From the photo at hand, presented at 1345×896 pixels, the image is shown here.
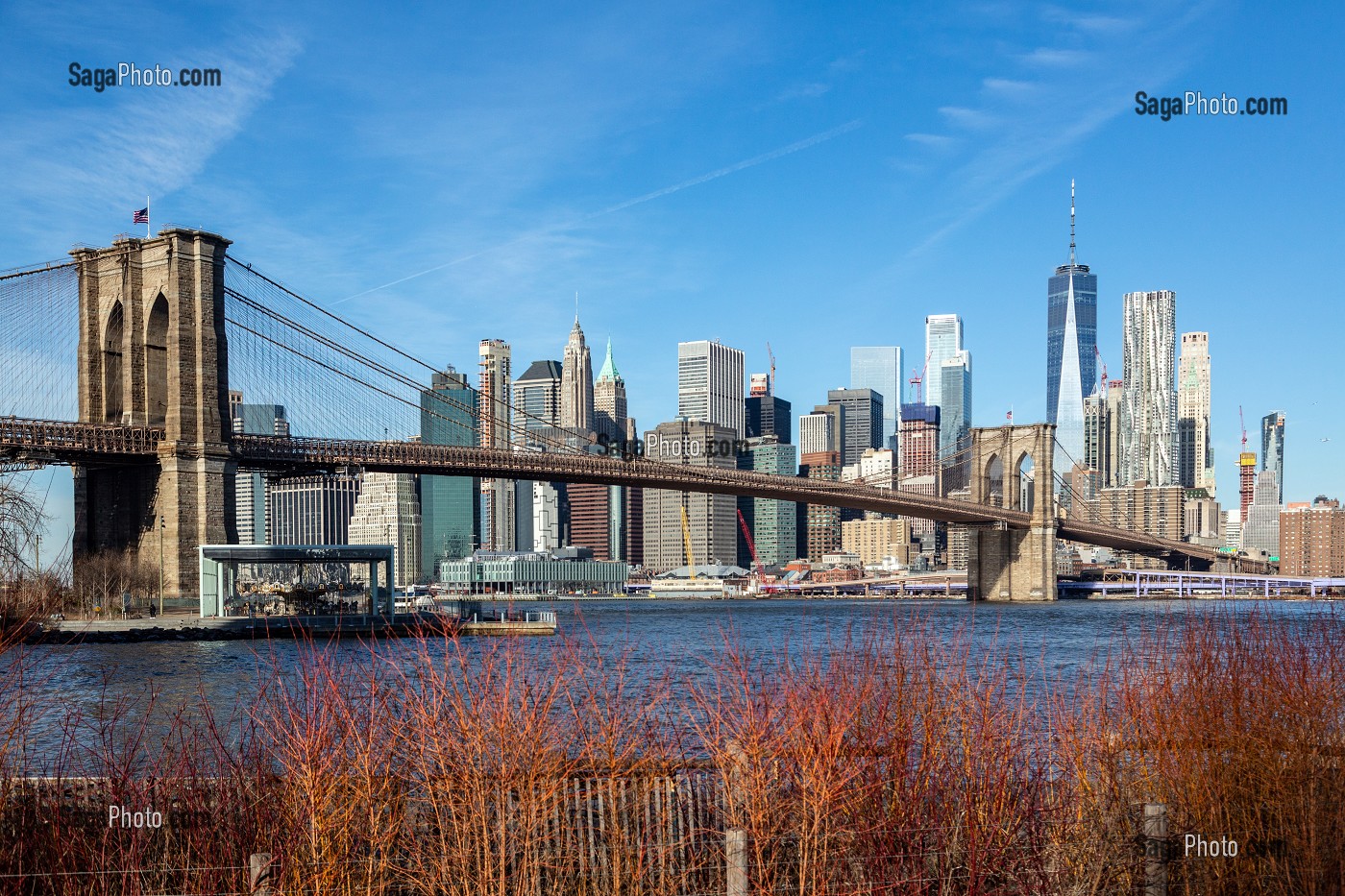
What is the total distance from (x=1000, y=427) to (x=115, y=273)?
74.2 meters

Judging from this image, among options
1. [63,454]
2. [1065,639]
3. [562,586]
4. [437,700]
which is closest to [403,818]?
[437,700]

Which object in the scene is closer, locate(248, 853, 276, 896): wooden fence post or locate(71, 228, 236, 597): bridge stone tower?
locate(248, 853, 276, 896): wooden fence post

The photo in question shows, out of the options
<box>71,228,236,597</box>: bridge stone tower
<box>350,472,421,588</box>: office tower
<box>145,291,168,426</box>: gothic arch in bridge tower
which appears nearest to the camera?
<box>71,228,236,597</box>: bridge stone tower

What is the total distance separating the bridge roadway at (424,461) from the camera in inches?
2005

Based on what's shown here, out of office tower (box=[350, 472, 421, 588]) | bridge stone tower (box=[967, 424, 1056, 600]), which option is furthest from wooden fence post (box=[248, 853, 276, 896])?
office tower (box=[350, 472, 421, 588])

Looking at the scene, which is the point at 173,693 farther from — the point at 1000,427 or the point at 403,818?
the point at 1000,427

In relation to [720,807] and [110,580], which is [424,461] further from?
[720,807]

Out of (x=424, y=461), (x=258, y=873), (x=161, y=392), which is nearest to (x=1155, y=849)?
(x=258, y=873)

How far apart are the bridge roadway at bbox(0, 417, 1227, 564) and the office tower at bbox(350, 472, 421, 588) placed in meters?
114

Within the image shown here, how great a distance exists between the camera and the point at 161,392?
192ft

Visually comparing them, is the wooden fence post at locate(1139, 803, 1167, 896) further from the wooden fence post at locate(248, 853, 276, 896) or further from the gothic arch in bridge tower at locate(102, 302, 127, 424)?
the gothic arch in bridge tower at locate(102, 302, 127, 424)

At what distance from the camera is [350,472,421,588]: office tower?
186 m

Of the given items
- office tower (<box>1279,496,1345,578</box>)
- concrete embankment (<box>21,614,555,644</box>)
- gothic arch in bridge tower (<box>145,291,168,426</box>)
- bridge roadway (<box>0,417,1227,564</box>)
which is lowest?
office tower (<box>1279,496,1345,578</box>)

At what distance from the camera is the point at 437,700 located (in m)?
8.66
